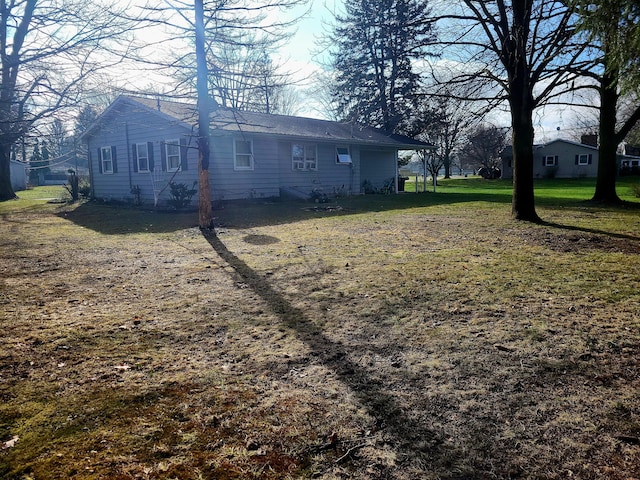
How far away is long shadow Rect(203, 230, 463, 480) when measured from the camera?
2.07 metres

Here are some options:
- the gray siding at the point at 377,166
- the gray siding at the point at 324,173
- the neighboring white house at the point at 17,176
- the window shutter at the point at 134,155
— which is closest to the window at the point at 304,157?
the gray siding at the point at 324,173

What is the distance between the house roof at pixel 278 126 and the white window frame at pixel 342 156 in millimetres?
580

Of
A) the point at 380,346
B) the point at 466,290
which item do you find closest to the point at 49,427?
the point at 380,346

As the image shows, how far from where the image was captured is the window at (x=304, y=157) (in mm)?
18312

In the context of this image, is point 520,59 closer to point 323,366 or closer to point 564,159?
point 323,366

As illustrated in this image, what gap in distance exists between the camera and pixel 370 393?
2635 mm

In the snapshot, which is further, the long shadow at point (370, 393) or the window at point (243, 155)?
the window at point (243, 155)

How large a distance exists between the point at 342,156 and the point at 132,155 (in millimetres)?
9390

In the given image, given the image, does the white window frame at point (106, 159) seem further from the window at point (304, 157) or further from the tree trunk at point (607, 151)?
the tree trunk at point (607, 151)

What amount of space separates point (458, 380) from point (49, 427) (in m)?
2.47

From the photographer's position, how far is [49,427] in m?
2.28

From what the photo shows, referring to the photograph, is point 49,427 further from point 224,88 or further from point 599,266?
point 224,88

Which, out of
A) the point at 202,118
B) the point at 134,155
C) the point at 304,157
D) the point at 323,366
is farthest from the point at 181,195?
the point at 323,366

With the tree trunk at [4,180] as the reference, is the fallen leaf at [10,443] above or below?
below
